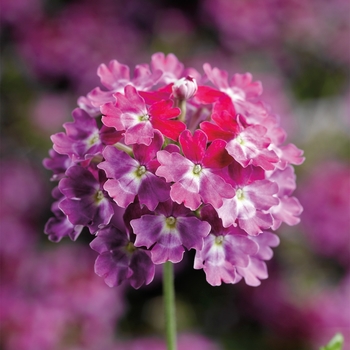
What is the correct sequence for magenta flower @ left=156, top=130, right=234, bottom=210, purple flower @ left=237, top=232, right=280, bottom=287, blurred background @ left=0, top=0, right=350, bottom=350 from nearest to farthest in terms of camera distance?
magenta flower @ left=156, top=130, right=234, bottom=210
purple flower @ left=237, top=232, right=280, bottom=287
blurred background @ left=0, top=0, right=350, bottom=350

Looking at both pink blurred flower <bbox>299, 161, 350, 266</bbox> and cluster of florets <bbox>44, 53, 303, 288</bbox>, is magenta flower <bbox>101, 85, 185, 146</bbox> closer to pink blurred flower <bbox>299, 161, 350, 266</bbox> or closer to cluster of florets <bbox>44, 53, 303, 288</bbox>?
cluster of florets <bbox>44, 53, 303, 288</bbox>

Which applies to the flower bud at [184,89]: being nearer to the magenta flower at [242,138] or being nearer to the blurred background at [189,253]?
the magenta flower at [242,138]

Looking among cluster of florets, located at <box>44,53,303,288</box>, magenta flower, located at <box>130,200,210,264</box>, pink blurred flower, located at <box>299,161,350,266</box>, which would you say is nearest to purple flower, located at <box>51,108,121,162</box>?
cluster of florets, located at <box>44,53,303,288</box>

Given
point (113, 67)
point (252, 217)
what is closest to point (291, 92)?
point (113, 67)

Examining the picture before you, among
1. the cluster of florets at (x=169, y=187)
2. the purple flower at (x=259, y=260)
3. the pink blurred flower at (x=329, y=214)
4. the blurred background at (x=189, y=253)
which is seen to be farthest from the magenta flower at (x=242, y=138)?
the pink blurred flower at (x=329, y=214)

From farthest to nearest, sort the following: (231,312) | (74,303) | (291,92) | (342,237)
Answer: (291,92) → (231,312) → (342,237) → (74,303)

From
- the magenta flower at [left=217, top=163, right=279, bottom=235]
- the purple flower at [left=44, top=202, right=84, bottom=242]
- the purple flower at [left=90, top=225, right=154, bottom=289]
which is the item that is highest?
the magenta flower at [left=217, top=163, right=279, bottom=235]

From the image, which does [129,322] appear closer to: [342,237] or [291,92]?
[342,237]
